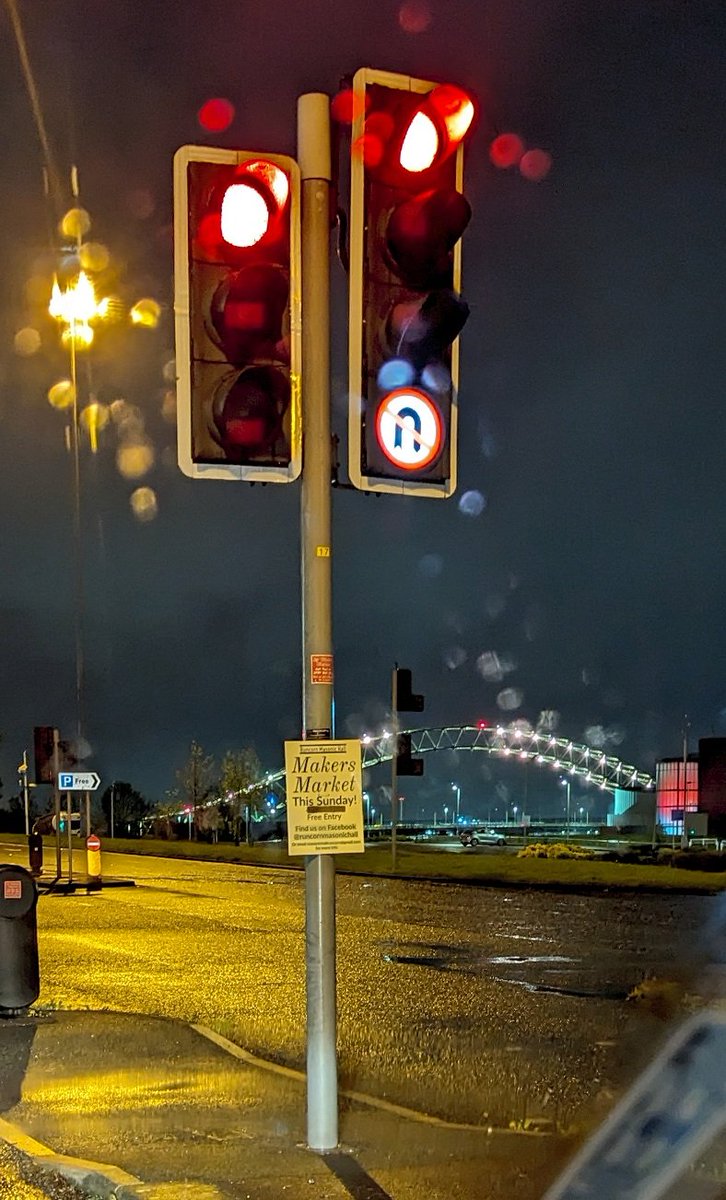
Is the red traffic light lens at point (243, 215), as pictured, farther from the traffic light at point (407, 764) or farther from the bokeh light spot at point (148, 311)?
the traffic light at point (407, 764)

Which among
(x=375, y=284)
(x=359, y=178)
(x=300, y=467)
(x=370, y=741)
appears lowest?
(x=370, y=741)

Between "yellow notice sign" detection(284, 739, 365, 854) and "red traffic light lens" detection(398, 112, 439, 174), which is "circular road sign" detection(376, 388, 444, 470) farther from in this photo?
"yellow notice sign" detection(284, 739, 365, 854)

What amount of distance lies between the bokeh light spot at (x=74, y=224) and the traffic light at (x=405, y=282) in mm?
13265

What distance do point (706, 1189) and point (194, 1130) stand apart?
260cm

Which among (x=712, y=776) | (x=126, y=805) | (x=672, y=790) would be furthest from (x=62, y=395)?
(x=126, y=805)

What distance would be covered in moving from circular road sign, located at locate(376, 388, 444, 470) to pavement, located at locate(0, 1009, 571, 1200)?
309cm

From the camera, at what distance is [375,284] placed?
5539 mm

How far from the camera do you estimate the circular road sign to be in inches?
217

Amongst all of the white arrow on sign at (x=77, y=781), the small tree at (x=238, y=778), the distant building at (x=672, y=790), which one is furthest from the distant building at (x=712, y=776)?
the white arrow on sign at (x=77, y=781)

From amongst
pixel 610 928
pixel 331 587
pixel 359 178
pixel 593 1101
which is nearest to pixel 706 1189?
pixel 593 1101

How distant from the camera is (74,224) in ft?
61.2

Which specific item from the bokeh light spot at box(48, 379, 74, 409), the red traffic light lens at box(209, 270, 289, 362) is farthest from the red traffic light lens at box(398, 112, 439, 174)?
the bokeh light spot at box(48, 379, 74, 409)

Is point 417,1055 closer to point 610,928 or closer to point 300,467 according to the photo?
point 300,467

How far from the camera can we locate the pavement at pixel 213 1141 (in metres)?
5.89
